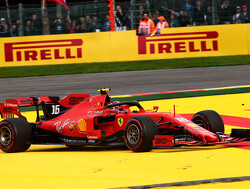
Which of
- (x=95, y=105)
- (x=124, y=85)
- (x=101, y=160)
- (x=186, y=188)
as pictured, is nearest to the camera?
(x=186, y=188)

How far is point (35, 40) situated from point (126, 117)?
16824mm

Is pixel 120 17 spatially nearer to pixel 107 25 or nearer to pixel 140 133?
pixel 107 25

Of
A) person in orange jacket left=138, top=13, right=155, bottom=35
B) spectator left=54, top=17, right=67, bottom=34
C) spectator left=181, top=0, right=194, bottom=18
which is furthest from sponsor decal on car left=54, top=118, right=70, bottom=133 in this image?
spectator left=181, top=0, right=194, bottom=18

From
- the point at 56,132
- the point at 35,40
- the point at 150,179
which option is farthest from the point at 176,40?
the point at 150,179

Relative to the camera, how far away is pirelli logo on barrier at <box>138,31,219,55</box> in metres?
25.2

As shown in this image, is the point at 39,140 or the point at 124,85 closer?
the point at 39,140

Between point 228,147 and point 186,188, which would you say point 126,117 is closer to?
point 228,147

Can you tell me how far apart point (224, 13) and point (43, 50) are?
24.6 ft

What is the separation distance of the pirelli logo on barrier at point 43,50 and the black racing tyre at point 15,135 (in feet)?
50.9

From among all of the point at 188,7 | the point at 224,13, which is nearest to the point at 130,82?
the point at 188,7

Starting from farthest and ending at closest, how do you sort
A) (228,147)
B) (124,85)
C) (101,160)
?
(124,85), (228,147), (101,160)

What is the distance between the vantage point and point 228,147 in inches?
352

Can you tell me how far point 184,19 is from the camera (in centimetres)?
2620

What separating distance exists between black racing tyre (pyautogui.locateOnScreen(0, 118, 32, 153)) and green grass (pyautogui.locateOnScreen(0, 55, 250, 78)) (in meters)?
13.4
